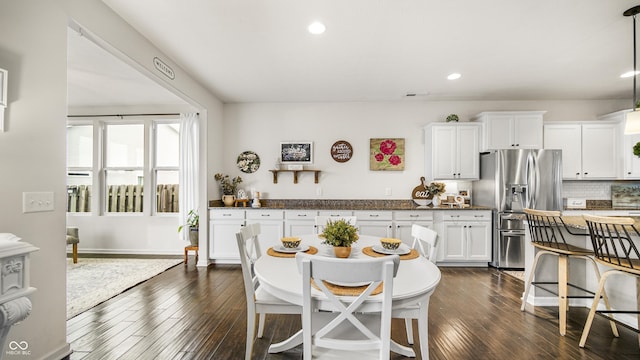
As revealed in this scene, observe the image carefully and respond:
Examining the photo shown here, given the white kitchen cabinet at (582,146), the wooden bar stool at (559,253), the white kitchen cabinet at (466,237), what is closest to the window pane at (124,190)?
the white kitchen cabinet at (466,237)

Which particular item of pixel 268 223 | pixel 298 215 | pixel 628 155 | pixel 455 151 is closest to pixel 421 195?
pixel 455 151

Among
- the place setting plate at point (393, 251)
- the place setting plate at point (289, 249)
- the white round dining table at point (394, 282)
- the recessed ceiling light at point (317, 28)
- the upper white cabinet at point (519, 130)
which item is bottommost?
the white round dining table at point (394, 282)

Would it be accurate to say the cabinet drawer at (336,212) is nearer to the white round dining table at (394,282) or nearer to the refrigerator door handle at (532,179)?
the white round dining table at (394,282)

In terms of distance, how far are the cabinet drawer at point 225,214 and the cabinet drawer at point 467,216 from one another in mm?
3101

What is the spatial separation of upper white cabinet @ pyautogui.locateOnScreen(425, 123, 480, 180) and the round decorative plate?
293 cm

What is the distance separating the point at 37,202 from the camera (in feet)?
5.77

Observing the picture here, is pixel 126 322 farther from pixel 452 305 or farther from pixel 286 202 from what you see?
pixel 452 305

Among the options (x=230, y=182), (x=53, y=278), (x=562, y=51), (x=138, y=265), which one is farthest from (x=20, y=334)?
(x=562, y=51)

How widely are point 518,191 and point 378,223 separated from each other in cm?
207

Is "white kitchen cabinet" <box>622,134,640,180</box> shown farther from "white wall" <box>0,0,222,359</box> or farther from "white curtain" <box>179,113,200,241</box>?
"white wall" <box>0,0,222,359</box>

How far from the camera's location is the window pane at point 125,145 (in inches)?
199

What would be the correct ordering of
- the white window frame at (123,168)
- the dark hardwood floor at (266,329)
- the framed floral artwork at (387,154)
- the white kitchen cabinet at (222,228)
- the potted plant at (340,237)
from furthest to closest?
1. the white window frame at (123,168)
2. the framed floral artwork at (387,154)
3. the white kitchen cabinet at (222,228)
4. the dark hardwood floor at (266,329)
5. the potted plant at (340,237)

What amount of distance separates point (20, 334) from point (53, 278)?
0.34 m

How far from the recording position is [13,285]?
1.24 m
